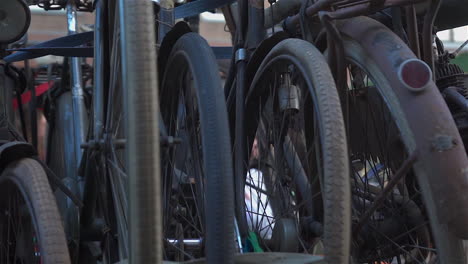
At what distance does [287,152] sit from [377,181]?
1.02 ft

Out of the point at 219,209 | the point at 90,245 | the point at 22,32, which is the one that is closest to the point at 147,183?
the point at 219,209

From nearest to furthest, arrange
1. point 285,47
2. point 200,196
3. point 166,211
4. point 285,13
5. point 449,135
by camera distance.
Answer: point 449,135 < point 285,47 < point 200,196 < point 166,211 < point 285,13

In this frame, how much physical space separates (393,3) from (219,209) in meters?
0.65

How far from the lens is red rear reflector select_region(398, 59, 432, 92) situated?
1572mm

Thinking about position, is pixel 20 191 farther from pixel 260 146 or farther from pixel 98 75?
pixel 260 146

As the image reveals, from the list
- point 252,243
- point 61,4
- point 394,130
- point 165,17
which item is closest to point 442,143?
point 394,130

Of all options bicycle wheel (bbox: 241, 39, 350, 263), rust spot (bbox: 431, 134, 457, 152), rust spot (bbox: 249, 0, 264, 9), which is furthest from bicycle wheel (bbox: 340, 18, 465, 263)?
rust spot (bbox: 249, 0, 264, 9)

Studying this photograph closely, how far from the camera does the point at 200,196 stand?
2.18m

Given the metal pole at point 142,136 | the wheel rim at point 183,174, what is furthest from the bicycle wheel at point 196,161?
the metal pole at point 142,136

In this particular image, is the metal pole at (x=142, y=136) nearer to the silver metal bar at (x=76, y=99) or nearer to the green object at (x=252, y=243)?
the green object at (x=252, y=243)

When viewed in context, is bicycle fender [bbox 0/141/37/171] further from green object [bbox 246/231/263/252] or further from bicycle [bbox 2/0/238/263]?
green object [bbox 246/231/263/252]

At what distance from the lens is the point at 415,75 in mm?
1577

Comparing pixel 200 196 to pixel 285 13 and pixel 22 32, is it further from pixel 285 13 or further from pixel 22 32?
pixel 22 32

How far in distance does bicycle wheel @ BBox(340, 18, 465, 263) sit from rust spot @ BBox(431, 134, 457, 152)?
9.3 inches
